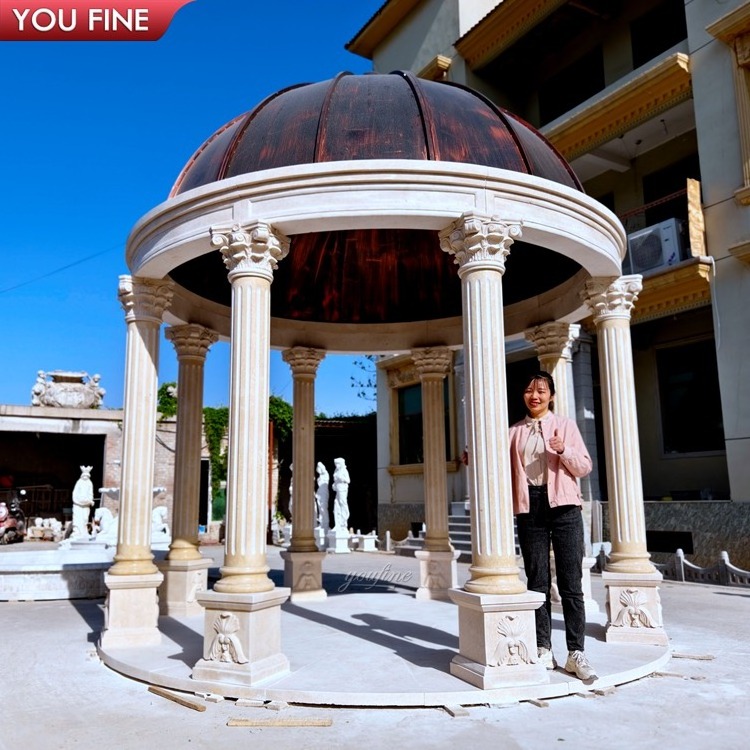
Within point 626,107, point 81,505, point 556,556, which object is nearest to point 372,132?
point 556,556

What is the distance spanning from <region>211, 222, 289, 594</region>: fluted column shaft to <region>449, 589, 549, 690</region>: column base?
1820 mm

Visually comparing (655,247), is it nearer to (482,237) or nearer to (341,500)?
(482,237)

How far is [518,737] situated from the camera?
4.47m

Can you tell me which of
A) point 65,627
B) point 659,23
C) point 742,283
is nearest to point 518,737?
point 65,627

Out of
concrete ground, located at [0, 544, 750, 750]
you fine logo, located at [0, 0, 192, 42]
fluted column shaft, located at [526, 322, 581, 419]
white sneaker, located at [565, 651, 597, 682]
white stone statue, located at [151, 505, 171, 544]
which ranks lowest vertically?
concrete ground, located at [0, 544, 750, 750]

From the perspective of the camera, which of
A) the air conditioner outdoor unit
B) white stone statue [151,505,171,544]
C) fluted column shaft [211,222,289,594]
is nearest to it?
fluted column shaft [211,222,289,594]

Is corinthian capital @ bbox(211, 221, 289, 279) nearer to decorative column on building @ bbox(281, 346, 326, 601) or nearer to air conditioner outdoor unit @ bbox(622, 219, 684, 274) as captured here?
decorative column on building @ bbox(281, 346, 326, 601)

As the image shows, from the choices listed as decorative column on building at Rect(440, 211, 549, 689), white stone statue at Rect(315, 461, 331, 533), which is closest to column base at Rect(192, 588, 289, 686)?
decorative column on building at Rect(440, 211, 549, 689)

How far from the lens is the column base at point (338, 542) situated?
2350cm

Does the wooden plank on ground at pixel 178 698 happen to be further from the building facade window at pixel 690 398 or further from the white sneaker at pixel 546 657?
the building facade window at pixel 690 398

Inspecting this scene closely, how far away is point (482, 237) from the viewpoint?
6363mm

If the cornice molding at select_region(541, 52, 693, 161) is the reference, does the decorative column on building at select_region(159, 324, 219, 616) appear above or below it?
below

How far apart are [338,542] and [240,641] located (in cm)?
1835

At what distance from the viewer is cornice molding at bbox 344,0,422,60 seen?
23.8 metres
